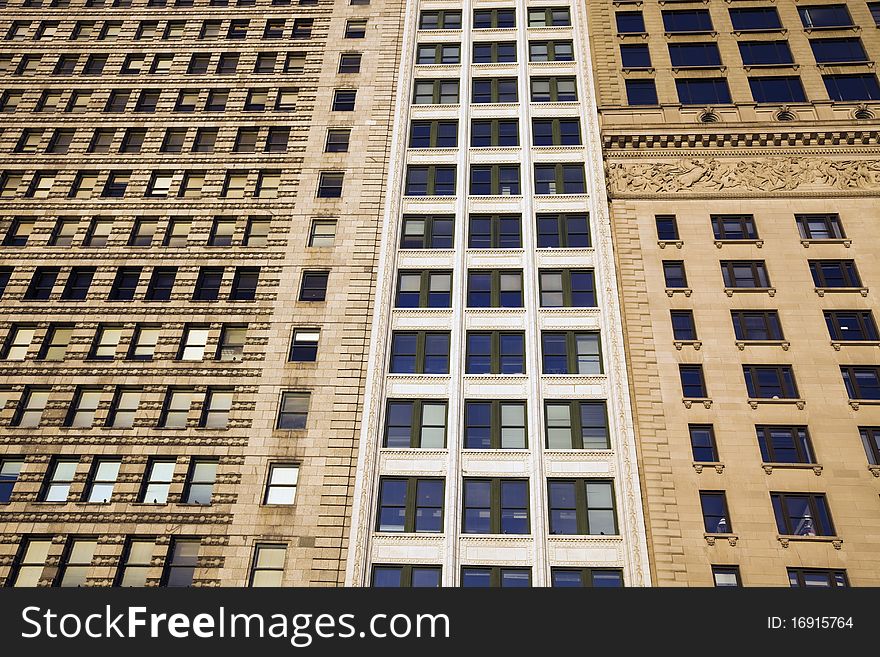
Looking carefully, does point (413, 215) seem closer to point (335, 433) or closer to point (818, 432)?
point (335, 433)

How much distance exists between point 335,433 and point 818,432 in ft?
68.7

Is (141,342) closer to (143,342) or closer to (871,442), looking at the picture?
(143,342)

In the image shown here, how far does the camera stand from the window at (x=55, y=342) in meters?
37.9

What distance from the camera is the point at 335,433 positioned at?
34781mm

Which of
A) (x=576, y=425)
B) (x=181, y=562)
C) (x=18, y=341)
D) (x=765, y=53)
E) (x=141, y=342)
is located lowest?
(x=181, y=562)

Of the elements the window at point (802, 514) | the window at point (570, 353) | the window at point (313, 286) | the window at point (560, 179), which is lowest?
the window at point (802, 514)

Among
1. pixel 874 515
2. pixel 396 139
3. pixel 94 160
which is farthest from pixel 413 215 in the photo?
pixel 874 515

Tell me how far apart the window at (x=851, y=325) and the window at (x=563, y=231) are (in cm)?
1224

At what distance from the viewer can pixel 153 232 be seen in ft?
138

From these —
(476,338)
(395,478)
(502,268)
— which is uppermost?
(502,268)

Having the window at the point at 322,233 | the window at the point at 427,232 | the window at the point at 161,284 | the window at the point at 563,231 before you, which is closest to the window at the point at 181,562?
the window at the point at 161,284

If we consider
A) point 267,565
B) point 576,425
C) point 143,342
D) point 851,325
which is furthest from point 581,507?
point 143,342

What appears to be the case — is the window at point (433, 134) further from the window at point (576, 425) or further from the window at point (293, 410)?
the window at point (576, 425)

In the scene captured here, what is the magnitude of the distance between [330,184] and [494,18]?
729 inches
